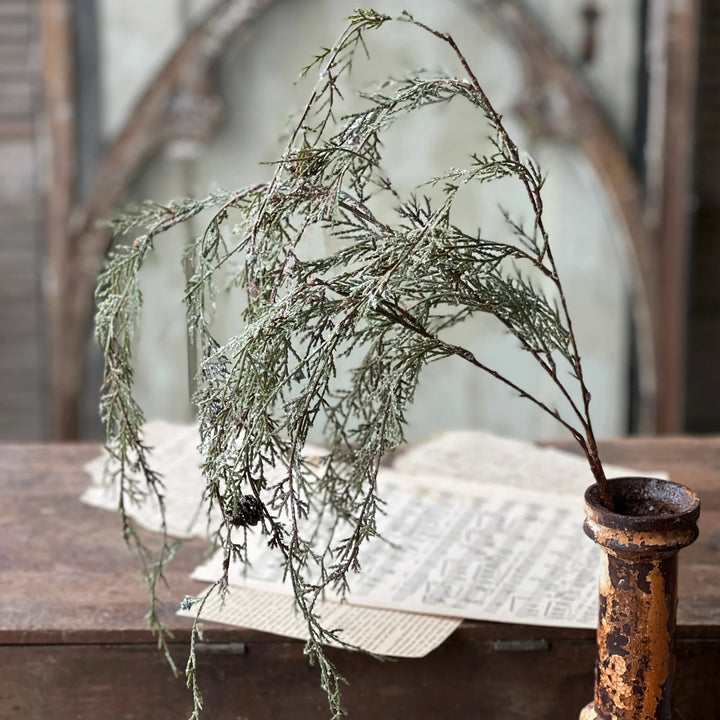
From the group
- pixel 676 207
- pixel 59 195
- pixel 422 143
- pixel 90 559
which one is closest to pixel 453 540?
pixel 90 559

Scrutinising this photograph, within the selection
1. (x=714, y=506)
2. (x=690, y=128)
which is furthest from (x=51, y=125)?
(x=714, y=506)

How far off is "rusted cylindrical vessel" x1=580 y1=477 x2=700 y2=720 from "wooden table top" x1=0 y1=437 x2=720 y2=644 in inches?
9.1

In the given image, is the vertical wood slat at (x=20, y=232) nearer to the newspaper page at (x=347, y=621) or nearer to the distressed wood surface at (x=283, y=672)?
the newspaper page at (x=347, y=621)

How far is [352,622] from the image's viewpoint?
127cm

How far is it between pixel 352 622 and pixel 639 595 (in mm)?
393

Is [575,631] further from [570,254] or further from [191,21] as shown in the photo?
[191,21]

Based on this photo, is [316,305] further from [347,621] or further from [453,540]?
[453,540]

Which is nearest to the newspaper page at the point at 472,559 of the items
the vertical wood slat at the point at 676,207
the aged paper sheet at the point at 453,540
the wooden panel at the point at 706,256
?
the aged paper sheet at the point at 453,540

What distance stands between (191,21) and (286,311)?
2.20 metres

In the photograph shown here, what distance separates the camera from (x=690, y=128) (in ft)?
9.67

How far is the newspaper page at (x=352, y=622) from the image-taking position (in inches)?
48.4

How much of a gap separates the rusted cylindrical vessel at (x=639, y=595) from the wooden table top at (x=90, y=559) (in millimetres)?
232

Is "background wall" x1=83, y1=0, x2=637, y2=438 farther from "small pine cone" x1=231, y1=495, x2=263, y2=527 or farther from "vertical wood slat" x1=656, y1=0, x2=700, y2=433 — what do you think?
"small pine cone" x1=231, y1=495, x2=263, y2=527

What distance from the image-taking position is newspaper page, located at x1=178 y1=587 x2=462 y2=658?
48.4 inches
